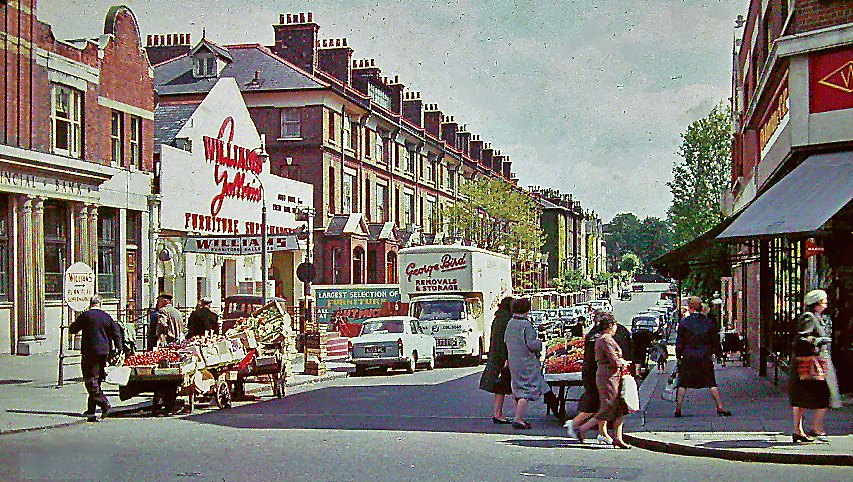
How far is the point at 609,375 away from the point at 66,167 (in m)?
20.2

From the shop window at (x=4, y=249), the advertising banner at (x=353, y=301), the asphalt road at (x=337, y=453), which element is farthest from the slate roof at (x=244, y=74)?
the asphalt road at (x=337, y=453)

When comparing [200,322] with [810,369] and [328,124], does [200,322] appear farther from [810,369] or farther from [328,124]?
[328,124]

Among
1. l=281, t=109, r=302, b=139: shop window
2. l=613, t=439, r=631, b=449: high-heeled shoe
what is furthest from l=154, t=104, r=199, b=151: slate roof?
l=613, t=439, r=631, b=449: high-heeled shoe

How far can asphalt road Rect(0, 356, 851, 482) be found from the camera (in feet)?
34.8

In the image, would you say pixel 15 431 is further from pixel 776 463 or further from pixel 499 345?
pixel 776 463

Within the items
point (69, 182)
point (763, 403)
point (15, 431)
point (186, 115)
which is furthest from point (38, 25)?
point (763, 403)

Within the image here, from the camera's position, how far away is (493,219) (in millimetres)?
69062

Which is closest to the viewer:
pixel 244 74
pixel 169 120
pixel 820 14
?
pixel 820 14

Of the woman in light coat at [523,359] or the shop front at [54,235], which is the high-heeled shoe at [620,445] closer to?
the woman in light coat at [523,359]

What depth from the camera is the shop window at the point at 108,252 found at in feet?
104

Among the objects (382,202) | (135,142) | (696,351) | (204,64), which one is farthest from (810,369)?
(382,202)

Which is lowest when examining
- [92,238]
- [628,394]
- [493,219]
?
[628,394]

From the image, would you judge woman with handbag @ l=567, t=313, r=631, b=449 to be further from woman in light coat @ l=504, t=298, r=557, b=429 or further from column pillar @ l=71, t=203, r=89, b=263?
column pillar @ l=71, t=203, r=89, b=263

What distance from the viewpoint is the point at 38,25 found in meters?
28.7
